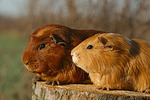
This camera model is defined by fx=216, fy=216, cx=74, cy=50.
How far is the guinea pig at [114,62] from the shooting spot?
2494 millimetres

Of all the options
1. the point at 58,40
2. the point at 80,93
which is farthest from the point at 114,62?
the point at 58,40

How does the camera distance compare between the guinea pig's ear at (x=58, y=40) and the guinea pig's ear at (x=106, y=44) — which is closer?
the guinea pig's ear at (x=106, y=44)

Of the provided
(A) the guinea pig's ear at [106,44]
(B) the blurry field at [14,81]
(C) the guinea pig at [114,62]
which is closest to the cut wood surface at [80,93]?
(C) the guinea pig at [114,62]

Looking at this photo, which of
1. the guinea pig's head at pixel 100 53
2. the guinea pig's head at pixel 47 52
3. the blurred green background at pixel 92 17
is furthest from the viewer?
the blurred green background at pixel 92 17

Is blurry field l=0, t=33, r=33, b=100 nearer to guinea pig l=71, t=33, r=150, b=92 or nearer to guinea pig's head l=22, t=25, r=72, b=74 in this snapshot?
guinea pig's head l=22, t=25, r=72, b=74

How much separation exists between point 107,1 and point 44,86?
3799 mm

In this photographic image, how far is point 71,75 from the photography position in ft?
9.20

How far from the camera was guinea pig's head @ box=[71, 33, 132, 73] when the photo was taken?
2.49 meters

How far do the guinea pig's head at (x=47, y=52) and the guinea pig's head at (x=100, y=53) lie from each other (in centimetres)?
29

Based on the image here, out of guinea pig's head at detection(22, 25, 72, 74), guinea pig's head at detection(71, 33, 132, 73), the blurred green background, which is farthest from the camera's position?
the blurred green background

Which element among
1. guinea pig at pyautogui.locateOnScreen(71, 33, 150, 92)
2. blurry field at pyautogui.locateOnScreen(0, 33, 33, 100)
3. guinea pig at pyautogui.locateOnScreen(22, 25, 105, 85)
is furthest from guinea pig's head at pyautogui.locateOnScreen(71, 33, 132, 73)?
blurry field at pyautogui.locateOnScreen(0, 33, 33, 100)

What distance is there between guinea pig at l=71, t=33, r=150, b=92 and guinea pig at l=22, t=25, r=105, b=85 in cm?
27

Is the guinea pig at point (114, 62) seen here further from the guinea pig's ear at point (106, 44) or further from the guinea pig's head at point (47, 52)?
the guinea pig's head at point (47, 52)

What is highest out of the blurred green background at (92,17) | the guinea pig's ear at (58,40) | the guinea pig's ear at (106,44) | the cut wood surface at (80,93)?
the blurred green background at (92,17)
